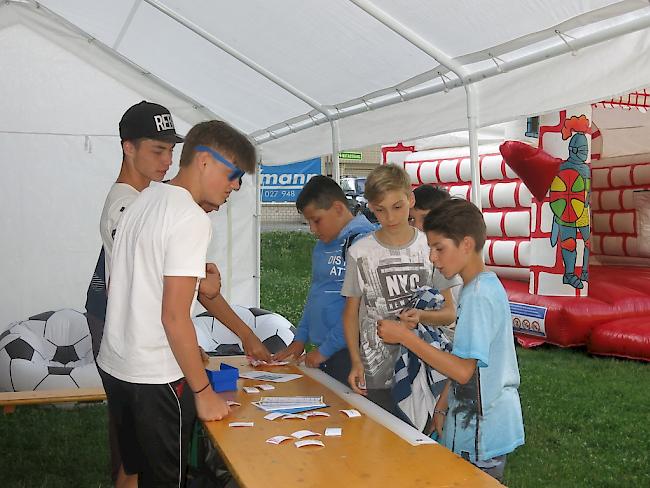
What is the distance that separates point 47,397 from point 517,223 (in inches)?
209

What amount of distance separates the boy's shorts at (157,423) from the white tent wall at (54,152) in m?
4.46

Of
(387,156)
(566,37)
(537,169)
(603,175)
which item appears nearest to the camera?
(566,37)

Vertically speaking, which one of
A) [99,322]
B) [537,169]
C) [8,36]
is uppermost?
[8,36]

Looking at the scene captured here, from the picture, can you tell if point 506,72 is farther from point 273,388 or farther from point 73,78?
point 73,78

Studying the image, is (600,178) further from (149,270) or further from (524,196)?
(149,270)

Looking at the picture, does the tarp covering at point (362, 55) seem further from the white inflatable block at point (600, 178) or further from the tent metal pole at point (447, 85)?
the white inflatable block at point (600, 178)

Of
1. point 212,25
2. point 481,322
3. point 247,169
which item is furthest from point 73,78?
point 481,322

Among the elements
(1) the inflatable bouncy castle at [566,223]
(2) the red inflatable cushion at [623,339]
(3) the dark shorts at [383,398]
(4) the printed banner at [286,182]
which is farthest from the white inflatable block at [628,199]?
(3) the dark shorts at [383,398]

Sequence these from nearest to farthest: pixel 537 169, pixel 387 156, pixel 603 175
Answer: pixel 537 169, pixel 603 175, pixel 387 156

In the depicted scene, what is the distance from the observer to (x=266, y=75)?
5023mm

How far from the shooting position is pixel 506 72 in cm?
337

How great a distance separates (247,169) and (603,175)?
25.8 ft

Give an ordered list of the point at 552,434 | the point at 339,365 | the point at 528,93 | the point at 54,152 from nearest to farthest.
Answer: the point at 339,365 < the point at 528,93 < the point at 552,434 < the point at 54,152

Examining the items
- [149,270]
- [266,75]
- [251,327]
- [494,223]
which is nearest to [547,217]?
[494,223]
